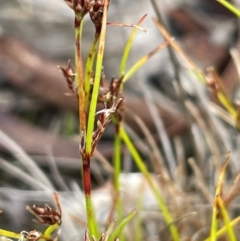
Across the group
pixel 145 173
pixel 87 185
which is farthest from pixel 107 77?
pixel 87 185

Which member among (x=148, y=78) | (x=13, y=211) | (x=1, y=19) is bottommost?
(x=13, y=211)

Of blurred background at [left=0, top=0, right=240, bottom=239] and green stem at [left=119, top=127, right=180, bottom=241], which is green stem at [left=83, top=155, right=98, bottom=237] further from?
blurred background at [left=0, top=0, right=240, bottom=239]

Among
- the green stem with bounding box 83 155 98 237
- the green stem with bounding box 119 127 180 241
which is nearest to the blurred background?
the green stem with bounding box 119 127 180 241

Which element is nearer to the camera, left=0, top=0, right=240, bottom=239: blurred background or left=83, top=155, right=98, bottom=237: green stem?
left=83, top=155, right=98, bottom=237: green stem

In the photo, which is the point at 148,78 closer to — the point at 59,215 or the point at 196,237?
the point at 196,237

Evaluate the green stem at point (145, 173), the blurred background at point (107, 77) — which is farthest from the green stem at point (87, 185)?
the blurred background at point (107, 77)

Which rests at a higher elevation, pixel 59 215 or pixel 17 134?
pixel 59 215

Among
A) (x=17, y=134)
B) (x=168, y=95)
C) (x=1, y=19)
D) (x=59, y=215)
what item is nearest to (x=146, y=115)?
(x=168, y=95)

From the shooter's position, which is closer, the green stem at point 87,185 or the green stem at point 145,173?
the green stem at point 87,185

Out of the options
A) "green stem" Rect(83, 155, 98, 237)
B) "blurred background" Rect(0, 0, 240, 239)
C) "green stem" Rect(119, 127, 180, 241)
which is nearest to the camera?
"green stem" Rect(83, 155, 98, 237)

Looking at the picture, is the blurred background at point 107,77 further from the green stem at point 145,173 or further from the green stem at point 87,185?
the green stem at point 87,185

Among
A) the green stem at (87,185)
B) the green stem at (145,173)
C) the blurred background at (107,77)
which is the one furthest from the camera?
the blurred background at (107,77)
